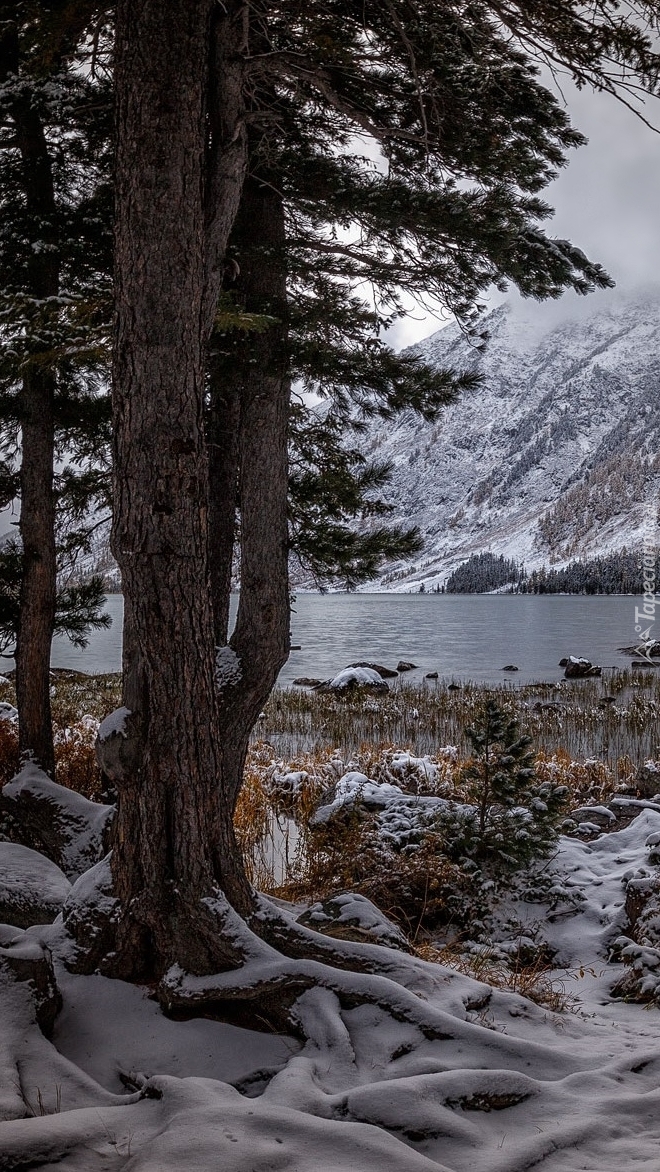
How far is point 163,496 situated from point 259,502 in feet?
6.27

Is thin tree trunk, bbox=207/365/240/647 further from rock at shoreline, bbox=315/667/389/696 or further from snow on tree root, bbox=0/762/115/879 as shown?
rock at shoreline, bbox=315/667/389/696

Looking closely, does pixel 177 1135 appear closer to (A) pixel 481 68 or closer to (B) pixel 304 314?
(B) pixel 304 314

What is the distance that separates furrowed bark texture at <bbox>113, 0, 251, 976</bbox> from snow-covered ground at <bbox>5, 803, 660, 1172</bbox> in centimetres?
41

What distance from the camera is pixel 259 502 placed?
5.13 m

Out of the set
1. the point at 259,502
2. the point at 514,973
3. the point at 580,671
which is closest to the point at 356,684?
the point at 580,671

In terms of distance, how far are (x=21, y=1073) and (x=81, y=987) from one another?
2.06 ft

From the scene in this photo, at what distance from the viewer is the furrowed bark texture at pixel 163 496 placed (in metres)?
3.25

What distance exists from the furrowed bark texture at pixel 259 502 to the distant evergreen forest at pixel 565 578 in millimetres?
107650

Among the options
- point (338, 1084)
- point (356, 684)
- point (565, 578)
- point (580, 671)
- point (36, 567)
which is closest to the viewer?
point (338, 1084)

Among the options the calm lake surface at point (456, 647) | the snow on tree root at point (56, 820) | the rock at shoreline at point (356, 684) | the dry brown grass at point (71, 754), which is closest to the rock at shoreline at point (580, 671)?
the calm lake surface at point (456, 647)

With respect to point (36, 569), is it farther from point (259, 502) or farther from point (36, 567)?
point (259, 502)

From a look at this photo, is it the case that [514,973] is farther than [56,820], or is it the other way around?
[56,820]

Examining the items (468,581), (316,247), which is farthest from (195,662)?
(468,581)

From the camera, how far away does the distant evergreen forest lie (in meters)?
133
